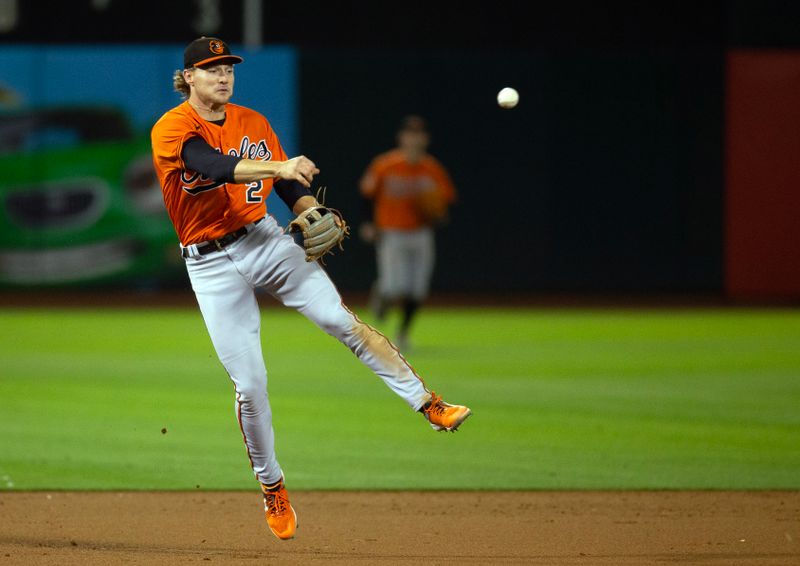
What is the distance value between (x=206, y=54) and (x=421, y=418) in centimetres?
478

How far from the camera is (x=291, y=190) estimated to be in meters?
5.80

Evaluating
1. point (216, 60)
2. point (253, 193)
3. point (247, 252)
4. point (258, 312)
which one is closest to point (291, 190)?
point (253, 193)

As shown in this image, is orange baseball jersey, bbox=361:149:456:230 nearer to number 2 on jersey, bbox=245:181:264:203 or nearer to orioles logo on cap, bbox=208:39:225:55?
number 2 on jersey, bbox=245:181:264:203

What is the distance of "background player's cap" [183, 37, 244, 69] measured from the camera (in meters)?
5.52

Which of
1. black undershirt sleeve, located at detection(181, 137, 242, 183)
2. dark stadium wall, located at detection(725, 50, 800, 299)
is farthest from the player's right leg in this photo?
dark stadium wall, located at detection(725, 50, 800, 299)

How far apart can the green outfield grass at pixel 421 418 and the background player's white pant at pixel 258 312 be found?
185 centimetres

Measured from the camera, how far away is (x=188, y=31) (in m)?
22.6

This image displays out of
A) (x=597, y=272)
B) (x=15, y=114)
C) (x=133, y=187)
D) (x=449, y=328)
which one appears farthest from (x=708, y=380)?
(x=15, y=114)

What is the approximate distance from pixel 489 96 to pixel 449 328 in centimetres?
558

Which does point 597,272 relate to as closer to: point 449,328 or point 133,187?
point 449,328

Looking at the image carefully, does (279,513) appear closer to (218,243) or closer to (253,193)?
(218,243)

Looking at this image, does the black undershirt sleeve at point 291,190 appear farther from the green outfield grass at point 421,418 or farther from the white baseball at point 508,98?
the green outfield grass at point 421,418

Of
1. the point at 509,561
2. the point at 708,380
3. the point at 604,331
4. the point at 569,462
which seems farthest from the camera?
the point at 604,331

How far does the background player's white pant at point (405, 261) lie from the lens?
13.8 m
